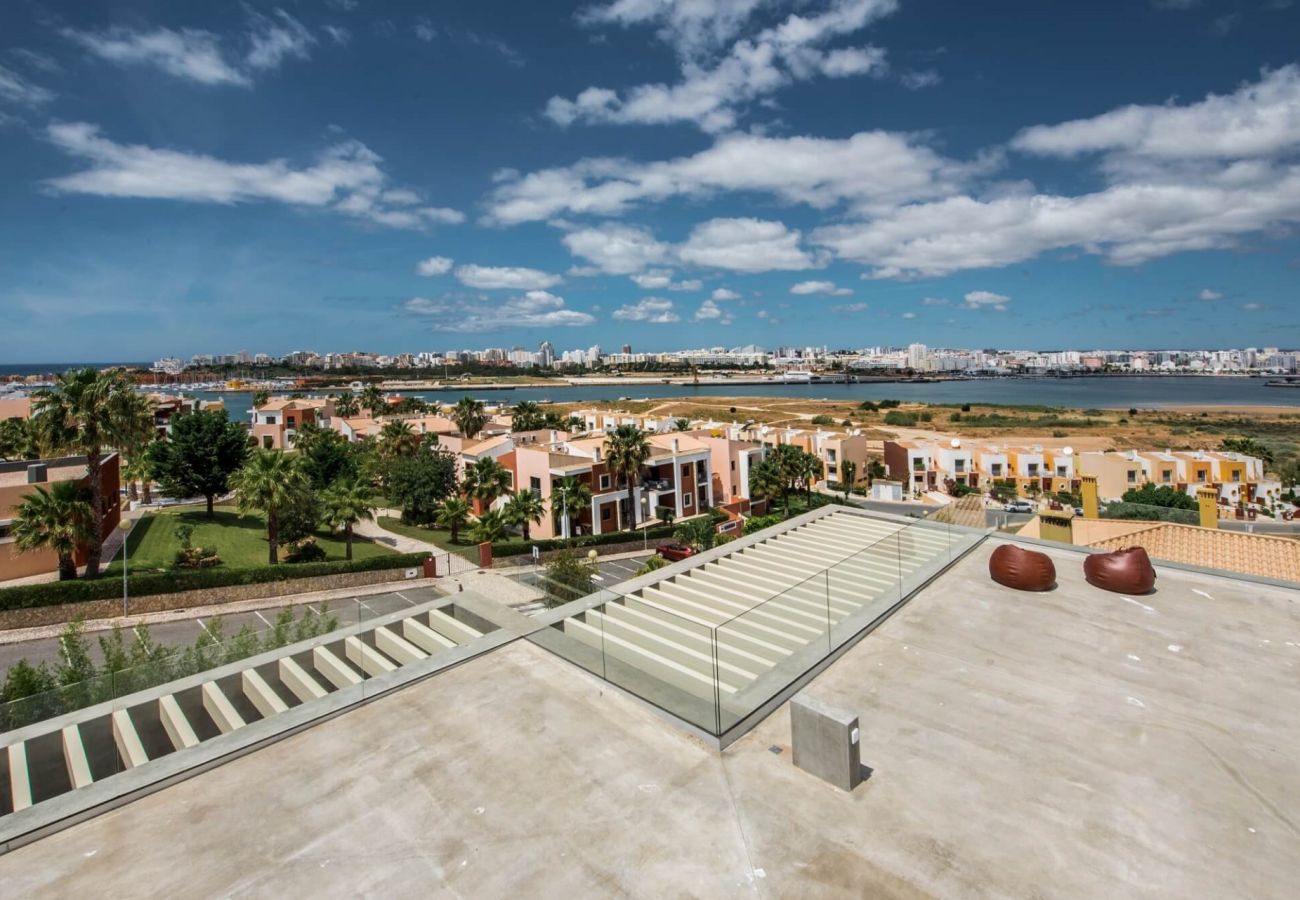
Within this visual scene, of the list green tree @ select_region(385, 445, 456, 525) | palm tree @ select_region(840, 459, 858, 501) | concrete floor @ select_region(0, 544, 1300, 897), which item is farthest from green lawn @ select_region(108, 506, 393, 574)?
palm tree @ select_region(840, 459, 858, 501)

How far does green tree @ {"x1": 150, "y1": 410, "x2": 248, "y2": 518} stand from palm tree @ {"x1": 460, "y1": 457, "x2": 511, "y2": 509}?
44.2 ft

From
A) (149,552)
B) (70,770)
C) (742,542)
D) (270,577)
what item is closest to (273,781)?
(70,770)

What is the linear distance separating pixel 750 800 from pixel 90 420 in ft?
101

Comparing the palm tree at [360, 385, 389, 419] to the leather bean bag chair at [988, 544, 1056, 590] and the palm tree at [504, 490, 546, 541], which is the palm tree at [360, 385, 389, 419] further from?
the leather bean bag chair at [988, 544, 1056, 590]

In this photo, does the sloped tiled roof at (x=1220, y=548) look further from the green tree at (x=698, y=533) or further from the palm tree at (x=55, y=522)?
the palm tree at (x=55, y=522)

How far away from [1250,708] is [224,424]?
4833cm

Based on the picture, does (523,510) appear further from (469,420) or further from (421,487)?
(469,420)

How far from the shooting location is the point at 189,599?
27.6 m

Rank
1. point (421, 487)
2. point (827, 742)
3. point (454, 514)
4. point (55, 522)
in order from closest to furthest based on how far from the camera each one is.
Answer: point (827, 742) → point (55, 522) → point (454, 514) → point (421, 487)

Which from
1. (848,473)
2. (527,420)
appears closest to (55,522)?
(527,420)

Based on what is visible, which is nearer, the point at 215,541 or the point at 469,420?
the point at 215,541

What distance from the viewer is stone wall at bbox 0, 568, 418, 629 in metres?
24.6

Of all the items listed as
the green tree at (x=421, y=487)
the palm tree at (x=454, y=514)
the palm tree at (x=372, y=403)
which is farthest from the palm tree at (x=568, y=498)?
the palm tree at (x=372, y=403)

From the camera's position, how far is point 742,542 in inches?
698
